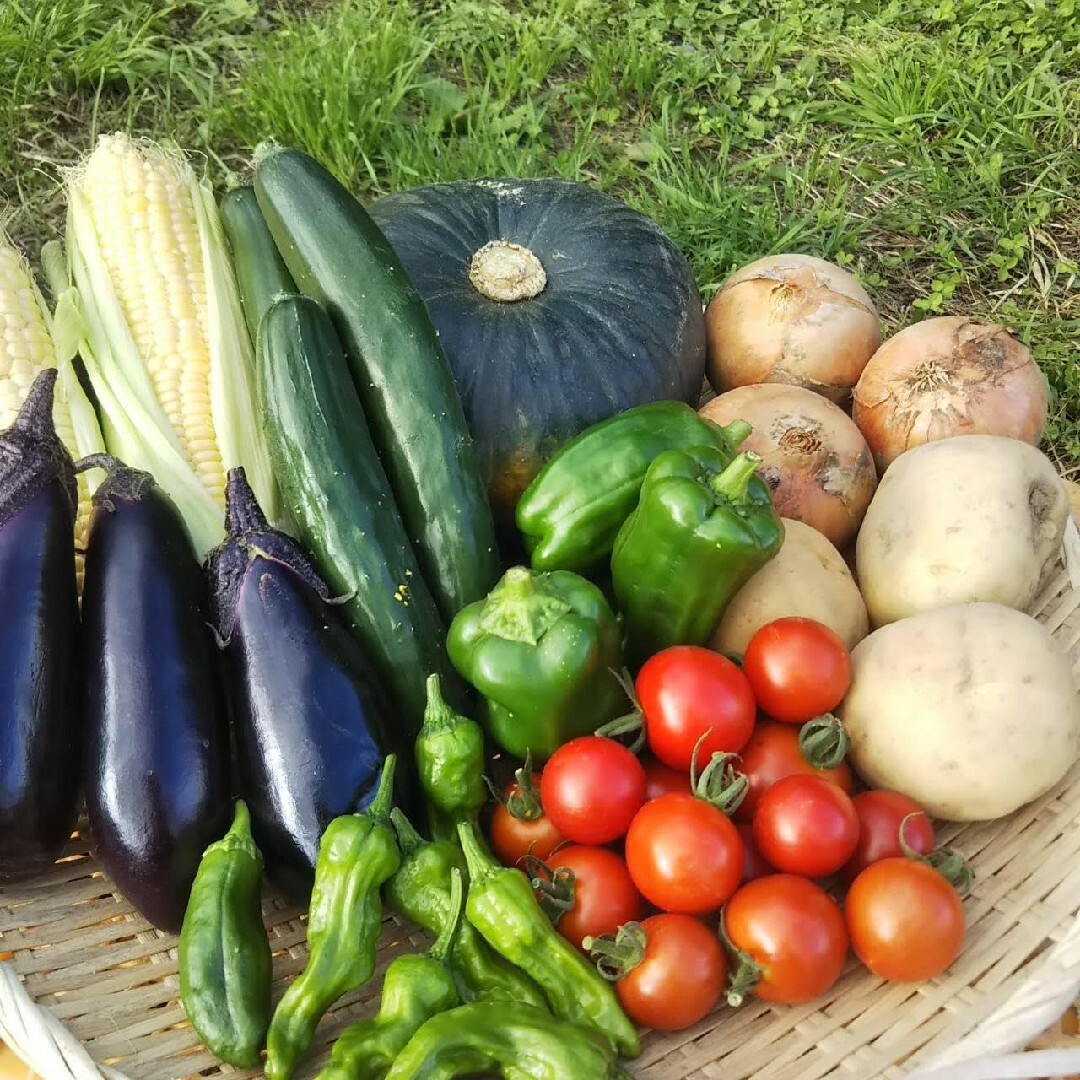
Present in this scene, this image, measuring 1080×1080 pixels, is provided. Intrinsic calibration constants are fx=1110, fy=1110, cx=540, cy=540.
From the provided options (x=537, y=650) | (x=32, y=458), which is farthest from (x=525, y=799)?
(x=32, y=458)

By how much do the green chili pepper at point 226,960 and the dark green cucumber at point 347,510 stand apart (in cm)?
42

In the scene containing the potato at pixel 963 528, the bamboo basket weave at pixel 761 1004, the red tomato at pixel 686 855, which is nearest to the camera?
the bamboo basket weave at pixel 761 1004

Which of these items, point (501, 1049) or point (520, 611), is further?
point (520, 611)

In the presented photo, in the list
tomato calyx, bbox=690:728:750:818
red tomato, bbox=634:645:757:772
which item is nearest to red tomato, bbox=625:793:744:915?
tomato calyx, bbox=690:728:750:818

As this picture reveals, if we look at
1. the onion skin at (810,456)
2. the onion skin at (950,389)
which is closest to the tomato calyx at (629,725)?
the onion skin at (810,456)

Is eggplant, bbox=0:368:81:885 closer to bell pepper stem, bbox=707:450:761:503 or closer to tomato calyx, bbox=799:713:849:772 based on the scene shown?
bell pepper stem, bbox=707:450:761:503

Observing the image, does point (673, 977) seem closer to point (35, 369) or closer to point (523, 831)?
point (523, 831)

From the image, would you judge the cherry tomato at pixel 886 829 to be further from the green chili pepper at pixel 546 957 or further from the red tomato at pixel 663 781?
the green chili pepper at pixel 546 957

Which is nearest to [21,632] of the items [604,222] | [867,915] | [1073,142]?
[867,915]

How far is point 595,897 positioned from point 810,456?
1008 millimetres

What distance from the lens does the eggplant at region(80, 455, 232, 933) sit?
5.66ft

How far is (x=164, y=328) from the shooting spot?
2.50 metres

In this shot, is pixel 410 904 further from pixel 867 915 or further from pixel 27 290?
pixel 27 290

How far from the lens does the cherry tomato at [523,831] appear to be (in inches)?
74.9
